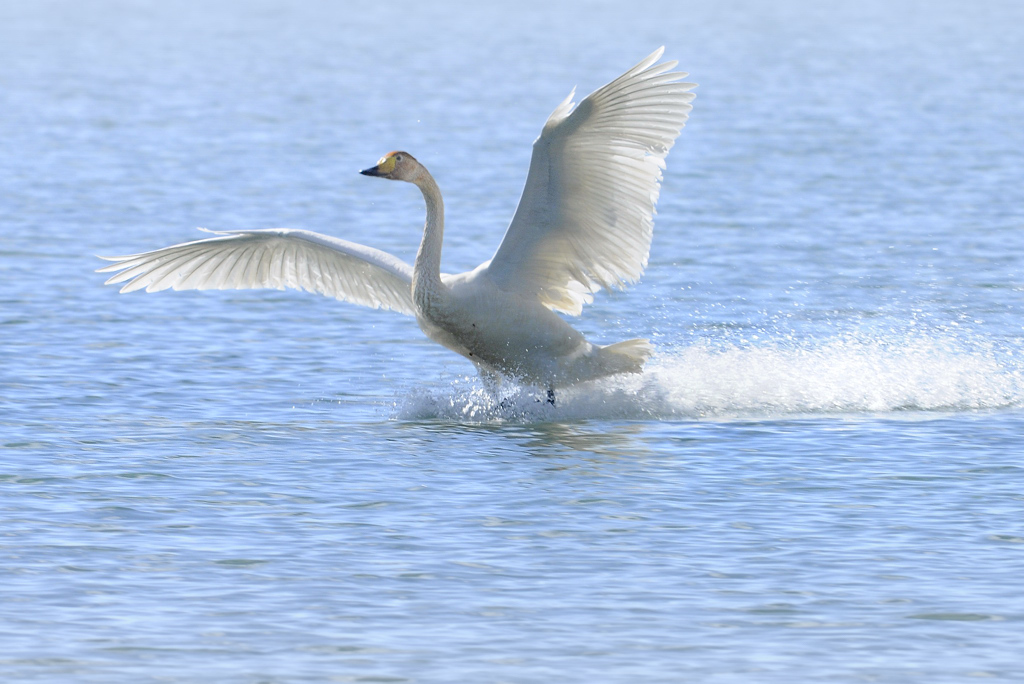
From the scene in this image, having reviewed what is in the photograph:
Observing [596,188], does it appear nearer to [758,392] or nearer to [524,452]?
[524,452]

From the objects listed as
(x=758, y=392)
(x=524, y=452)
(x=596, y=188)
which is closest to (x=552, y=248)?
(x=596, y=188)

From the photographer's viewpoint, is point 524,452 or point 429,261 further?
point 429,261

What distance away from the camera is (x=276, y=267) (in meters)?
15.0

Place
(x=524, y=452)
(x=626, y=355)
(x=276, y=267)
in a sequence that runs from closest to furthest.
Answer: (x=524, y=452)
(x=626, y=355)
(x=276, y=267)

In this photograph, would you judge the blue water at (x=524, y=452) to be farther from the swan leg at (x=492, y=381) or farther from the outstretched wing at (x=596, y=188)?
the outstretched wing at (x=596, y=188)

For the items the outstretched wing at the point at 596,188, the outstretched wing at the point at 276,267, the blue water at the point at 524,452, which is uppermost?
the outstretched wing at the point at 596,188

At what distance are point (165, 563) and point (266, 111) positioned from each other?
34.5 m

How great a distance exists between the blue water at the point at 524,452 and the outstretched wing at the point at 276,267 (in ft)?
2.46

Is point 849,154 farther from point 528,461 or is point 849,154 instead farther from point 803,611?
point 803,611

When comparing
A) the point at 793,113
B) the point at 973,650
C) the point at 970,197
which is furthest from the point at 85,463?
the point at 793,113

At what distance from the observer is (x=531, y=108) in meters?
43.3

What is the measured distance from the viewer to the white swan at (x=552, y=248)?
12727 millimetres

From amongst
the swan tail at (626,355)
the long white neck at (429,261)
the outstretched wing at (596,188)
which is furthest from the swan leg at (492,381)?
the long white neck at (429,261)

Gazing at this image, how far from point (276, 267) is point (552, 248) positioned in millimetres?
2557
